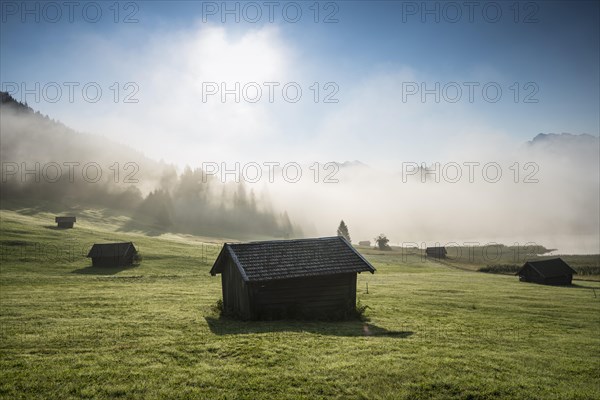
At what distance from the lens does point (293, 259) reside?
25938 millimetres

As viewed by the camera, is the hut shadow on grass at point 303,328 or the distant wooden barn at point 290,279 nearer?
the hut shadow on grass at point 303,328

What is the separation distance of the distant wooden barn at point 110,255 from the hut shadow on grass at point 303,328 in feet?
163

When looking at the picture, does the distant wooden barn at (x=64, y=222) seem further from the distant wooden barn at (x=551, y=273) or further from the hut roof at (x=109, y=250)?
the distant wooden barn at (x=551, y=273)

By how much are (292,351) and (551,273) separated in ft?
208

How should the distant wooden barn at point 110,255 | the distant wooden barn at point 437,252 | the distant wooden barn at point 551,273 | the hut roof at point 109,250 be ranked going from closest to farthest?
1. the distant wooden barn at point 551,273
2. the distant wooden barn at point 110,255
3. the hut roof at point 109,250
4. the distant wooden barn at point 437,252

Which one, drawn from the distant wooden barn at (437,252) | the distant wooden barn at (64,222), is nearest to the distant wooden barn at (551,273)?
the distant wooden barn at (437,252)

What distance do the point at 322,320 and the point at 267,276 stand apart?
16.3ft

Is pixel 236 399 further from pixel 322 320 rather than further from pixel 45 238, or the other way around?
pixel 45 238

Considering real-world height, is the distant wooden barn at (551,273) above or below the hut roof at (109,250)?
below

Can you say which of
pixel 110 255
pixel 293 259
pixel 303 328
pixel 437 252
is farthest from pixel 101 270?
pixel 437 252

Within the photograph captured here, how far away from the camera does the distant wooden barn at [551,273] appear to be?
60.9 meters

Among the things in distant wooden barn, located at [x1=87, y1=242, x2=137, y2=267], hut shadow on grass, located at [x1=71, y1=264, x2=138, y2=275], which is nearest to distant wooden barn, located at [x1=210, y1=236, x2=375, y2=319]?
hut shadow on grass, located at [x1=71, y1=264, x2=138, y2=275]

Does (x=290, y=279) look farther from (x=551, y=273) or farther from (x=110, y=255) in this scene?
(x=551, y=273)

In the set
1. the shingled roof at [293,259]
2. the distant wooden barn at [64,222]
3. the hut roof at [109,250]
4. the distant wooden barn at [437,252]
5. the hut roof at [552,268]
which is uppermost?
the distant wooden barn at [64,222]
